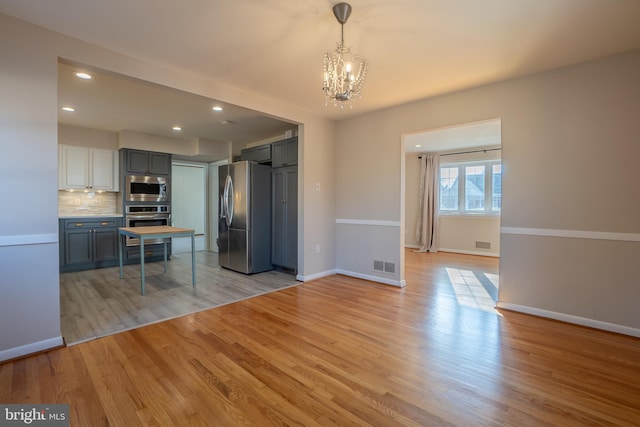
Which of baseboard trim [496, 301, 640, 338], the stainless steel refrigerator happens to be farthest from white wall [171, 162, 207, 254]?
baseboard trim [496, 301, 640, 338]

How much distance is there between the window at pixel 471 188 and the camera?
21.6ft

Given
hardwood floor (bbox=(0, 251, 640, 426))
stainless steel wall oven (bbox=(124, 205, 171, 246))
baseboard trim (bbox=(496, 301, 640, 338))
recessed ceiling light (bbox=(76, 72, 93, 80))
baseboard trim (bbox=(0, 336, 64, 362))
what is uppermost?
recessed ceiling light (bbox=(76, 72, 93, 80))

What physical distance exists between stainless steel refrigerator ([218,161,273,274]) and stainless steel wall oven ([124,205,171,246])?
5.22ft

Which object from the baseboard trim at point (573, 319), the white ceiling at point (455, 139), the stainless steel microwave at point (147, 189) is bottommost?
the baseboard trim at point (573, 319)

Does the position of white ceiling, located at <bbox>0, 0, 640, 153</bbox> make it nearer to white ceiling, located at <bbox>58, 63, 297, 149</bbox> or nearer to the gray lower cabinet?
white ceiling, located at <bbox>58, 63, 297, 149</bbox>

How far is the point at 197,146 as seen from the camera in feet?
19.5

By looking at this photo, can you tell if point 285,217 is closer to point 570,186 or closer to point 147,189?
point 147,189

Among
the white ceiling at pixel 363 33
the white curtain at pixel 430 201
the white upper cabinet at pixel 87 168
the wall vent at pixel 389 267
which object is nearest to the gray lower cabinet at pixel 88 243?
the white upper cabinet at pixel 87 168

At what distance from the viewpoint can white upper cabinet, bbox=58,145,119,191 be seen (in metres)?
4.91

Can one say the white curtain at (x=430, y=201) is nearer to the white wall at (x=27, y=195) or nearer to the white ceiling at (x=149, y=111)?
the white ceiling at (x=149, y=111)

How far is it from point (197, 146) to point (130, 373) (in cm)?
485

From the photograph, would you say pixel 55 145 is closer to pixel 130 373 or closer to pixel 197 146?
pixel 130 373

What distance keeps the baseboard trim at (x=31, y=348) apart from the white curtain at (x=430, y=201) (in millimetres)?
6814

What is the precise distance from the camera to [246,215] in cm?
458
